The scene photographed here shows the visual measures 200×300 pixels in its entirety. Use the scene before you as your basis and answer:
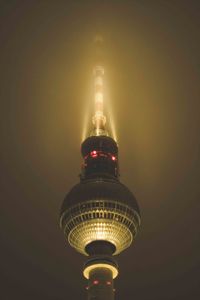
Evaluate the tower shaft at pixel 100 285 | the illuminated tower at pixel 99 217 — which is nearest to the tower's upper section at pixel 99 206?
the illuminated tower at pixel 99 217

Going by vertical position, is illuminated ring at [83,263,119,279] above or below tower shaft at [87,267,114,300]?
above

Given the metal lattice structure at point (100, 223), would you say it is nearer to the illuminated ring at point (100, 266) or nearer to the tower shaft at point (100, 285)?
the illuminated ring at point (100, 266)

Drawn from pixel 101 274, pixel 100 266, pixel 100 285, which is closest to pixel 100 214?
pixel 100 266

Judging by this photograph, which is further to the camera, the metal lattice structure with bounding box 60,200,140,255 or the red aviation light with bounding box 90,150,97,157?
the red aviation light with bounding box 90,150,97,157

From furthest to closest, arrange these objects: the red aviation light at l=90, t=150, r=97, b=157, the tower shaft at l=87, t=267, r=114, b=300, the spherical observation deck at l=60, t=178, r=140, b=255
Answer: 1. the red aviation light at l=90, t=150, r=97, b=157
2. the spherical observation deck at l=60, t=178, r=140, b=255
3. the tower shaft at l=87, t=267, r=114, b=300

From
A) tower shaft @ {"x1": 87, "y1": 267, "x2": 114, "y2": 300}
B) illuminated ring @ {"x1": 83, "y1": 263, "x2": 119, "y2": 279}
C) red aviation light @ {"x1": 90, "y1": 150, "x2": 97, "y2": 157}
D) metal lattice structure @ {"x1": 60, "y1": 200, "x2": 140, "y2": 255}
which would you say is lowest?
tower shaft @ {"x1": 87, "y1": 267, "x2": 114, "y2": 300}

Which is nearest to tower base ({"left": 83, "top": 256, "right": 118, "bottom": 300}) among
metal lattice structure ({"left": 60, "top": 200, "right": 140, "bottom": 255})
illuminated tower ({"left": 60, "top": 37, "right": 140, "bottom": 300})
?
illuminated tower ({"left": 60, "top": 37, "right": 140, "bottom": 300})

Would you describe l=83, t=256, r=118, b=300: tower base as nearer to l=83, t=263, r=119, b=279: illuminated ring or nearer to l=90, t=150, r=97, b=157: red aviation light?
l=83, t=263, r=119, b=279: illuminated ring
